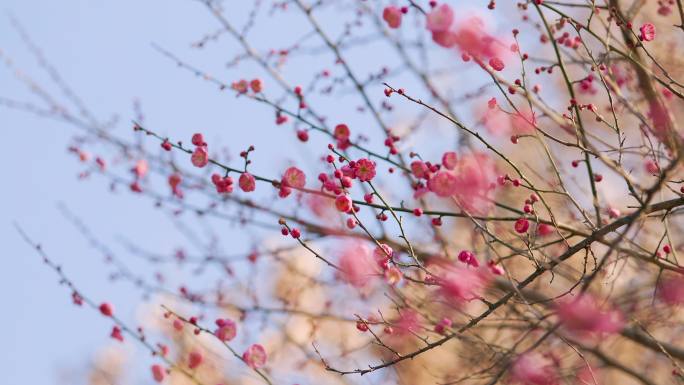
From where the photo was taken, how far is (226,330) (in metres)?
3.63

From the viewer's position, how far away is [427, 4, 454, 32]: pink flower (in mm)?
2959

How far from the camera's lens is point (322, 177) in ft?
10.0

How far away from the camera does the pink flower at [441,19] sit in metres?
2.96

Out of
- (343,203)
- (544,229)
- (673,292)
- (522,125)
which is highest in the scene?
(522,125)

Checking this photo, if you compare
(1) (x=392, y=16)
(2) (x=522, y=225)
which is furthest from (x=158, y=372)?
(1) (x=392, y=16)

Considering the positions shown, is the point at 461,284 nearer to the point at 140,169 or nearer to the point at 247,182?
the point at 247,182

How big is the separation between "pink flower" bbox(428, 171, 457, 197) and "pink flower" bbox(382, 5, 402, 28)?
4.98ft

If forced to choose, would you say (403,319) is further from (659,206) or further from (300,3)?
(300,3)

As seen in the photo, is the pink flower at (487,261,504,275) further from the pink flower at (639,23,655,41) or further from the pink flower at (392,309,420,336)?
the pink flower at (639,23,655,41)

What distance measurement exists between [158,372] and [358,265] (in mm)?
1392

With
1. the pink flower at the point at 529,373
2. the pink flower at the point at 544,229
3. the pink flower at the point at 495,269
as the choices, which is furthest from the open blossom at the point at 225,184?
the pink flower at the point at 544,229

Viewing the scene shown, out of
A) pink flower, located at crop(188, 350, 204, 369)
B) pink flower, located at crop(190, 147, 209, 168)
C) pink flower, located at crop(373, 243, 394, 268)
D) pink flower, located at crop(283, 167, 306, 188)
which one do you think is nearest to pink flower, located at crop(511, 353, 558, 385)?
pink flower, located at crop(373, 243, 394, 268)

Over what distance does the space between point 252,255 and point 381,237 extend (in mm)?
1107

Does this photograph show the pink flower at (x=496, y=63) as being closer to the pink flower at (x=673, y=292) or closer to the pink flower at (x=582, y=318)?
the pink flower at (x=582, y=318)
